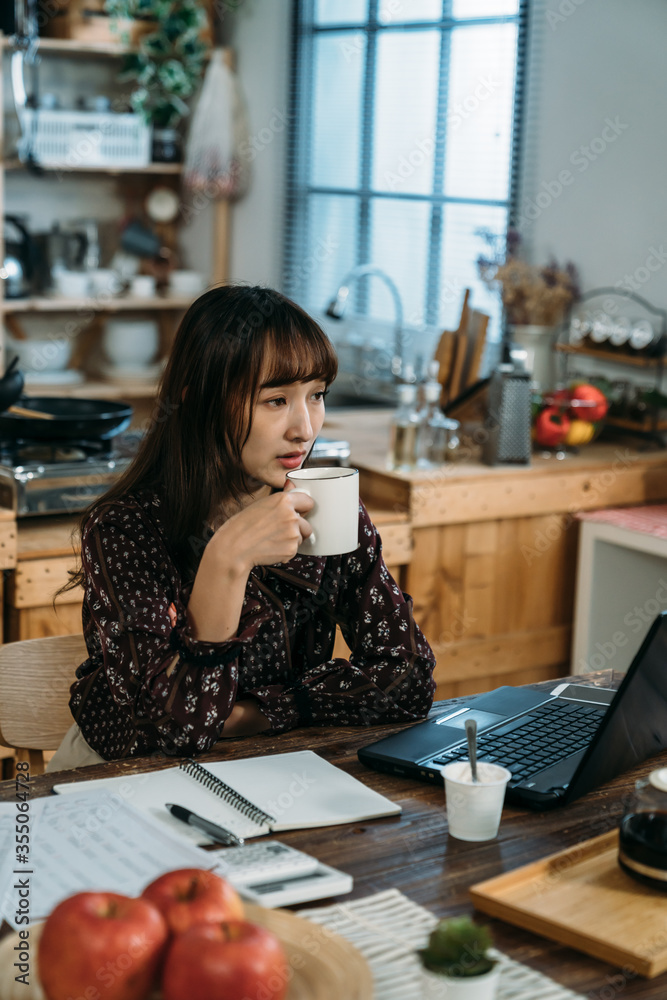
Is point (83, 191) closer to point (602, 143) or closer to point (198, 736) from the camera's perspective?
point (602, 143)

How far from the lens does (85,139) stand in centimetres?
425

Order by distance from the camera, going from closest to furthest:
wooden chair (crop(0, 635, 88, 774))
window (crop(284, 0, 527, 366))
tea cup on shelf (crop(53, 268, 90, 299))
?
wooden chair (crop(0, 635, 88, 774)), window (crop(284, 0, 527, 366)), tea cup on shelf (crop(53, 268, 90, 299))

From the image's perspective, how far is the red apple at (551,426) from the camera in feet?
9.61

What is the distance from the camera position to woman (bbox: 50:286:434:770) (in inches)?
52.4

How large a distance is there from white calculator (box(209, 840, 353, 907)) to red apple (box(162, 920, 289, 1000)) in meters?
A: 0.24

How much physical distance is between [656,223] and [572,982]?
2444mm

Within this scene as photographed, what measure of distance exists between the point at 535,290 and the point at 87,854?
2.47 metres

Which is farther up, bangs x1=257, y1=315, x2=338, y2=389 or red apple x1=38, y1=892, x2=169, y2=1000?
bangs x1=257, y1=315, x2=338, y2=389

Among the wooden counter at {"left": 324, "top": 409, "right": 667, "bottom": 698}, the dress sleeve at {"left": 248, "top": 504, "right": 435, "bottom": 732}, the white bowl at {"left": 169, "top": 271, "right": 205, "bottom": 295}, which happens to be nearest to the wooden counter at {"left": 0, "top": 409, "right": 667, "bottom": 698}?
the wooden counter at {"left": 324, "top": 409, "right": 667, "bottom": 698}

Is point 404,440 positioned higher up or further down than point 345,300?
further down

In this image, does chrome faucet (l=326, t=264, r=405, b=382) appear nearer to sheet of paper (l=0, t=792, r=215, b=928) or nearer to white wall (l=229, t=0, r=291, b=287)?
white wall (l=229, t=0, r=291, b=287)

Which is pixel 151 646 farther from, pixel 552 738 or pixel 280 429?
pixel 552 738

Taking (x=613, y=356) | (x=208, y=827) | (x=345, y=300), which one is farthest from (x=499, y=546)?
(x=208, y=827)

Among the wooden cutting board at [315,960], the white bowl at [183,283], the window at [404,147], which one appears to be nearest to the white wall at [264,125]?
the window at [404,147]
